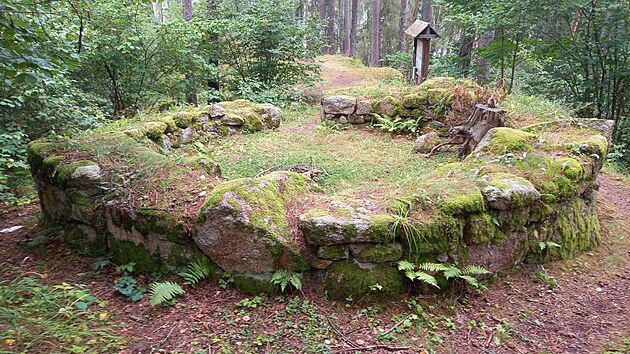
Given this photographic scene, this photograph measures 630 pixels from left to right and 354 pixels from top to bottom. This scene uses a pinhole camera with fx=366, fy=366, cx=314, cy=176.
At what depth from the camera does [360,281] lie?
311cm

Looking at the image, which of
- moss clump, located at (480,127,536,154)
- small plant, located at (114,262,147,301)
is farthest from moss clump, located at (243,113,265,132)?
small plant, located at (114,262,147,301)

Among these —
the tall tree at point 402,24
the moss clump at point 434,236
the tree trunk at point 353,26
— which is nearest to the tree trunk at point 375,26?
the tall tree at point 402,24

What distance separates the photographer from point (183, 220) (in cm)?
331

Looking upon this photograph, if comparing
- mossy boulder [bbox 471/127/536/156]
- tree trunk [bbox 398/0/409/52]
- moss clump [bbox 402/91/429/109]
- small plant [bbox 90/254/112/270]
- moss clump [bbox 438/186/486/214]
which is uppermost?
tree trunk [bbox 398/0/409/52]

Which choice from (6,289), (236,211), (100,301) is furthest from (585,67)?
(6,289)

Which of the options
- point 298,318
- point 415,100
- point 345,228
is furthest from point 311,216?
point 415,100

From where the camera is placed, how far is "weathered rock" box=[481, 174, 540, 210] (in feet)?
11.4

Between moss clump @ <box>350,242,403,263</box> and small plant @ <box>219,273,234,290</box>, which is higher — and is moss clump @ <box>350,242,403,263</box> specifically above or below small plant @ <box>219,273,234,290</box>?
above

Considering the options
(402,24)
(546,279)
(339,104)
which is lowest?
(546,279)

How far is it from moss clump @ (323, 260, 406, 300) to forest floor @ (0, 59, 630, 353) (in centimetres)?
8

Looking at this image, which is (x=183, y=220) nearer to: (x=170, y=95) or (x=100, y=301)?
(x=100, y=301)

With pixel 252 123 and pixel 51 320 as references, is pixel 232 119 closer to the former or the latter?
pixel 252 123

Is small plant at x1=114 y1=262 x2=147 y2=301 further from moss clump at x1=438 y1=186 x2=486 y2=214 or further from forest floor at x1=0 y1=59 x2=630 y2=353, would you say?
moss clump at x1=438 y1=186 x2=486 y2=214

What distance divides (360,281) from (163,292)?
1.61 m
